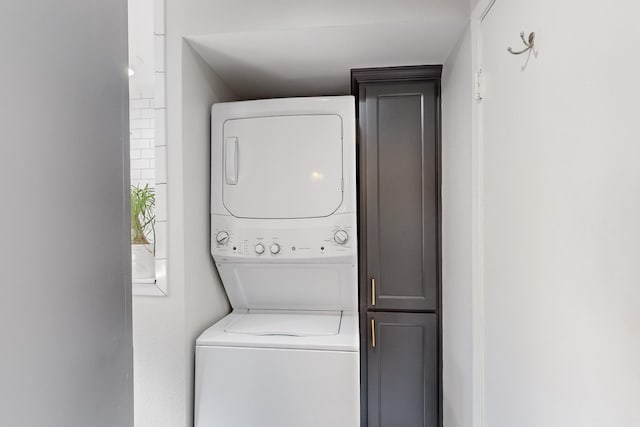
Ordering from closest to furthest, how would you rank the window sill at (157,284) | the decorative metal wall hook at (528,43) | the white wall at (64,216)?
the white wall at (64,216)
the decorative metal wall hook at (528,43)
the window sill at (157,284)

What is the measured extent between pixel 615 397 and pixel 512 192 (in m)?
0.61

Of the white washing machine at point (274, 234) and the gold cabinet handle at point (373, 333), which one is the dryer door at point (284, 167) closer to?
the white washing machine at point (274, 234)

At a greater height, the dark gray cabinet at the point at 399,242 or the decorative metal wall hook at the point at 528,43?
the decorative metal wall hook at the point at 528,43

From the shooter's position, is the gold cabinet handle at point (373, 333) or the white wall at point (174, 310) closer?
the white wall at point (174, 310)

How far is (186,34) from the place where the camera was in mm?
1544

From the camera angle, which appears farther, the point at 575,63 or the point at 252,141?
the point at 252,141

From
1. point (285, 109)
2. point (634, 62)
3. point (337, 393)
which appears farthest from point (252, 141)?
point (634, 62)

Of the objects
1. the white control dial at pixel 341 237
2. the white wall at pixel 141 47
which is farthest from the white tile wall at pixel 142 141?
the white control dial at pixel 341 237

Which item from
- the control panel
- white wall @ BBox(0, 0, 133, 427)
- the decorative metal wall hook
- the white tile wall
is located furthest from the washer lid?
the decorative metal wall hook

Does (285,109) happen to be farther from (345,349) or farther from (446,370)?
(446,370)

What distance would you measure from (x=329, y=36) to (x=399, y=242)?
120cm

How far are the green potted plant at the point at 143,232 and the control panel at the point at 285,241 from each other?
0.33 metres

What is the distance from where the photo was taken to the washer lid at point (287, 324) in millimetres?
1646

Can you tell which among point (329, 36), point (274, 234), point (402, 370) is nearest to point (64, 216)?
point (274, 234)
